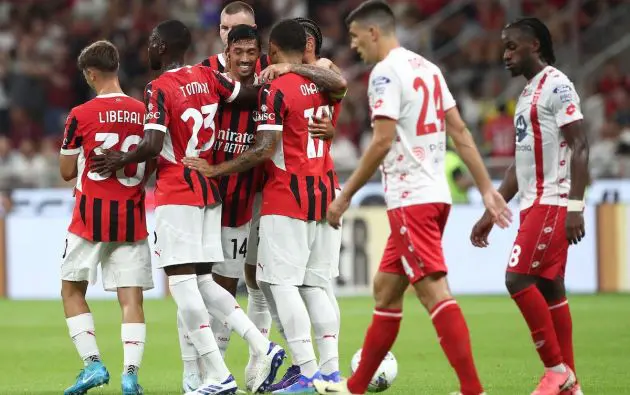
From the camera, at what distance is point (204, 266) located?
791cm

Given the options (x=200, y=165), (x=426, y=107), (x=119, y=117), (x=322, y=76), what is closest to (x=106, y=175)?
(x=119, y=117)

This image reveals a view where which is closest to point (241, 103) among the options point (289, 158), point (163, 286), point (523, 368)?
point (289, 158)

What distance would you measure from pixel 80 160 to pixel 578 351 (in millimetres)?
4619

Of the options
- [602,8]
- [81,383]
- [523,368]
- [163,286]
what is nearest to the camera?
[81,383]

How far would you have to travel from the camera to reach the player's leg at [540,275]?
7.27 m

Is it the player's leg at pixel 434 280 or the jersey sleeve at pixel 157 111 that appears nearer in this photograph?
the player's leg at pixel 434 280

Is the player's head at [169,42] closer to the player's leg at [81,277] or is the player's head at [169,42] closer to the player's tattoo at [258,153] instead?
the player's tattoo at [258,153]

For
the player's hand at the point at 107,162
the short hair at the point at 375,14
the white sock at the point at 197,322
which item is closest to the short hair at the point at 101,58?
the player's hand at the point at 107,162

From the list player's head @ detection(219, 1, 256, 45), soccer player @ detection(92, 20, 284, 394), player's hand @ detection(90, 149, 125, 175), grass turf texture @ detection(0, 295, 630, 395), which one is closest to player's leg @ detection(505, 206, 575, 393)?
grass turf texture @ detection(0, 295, 630, 395)

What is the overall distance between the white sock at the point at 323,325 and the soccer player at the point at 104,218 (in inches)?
44.0

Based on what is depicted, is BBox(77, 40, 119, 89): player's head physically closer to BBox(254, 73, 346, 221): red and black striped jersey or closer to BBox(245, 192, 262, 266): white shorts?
BBox(254, 73, 346, 221): red and black striped jersey

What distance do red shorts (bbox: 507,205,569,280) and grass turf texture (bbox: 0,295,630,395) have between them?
101 centimetres

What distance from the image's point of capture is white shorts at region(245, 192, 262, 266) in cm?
836

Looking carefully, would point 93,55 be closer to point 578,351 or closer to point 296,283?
point 296,283
